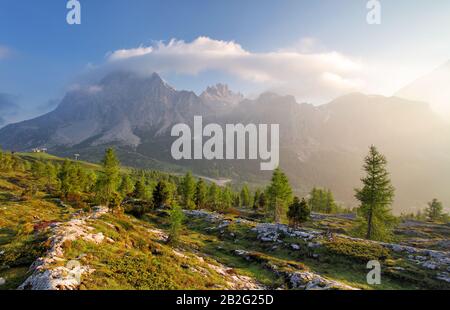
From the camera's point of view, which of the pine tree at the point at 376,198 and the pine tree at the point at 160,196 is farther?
the pine tree at the point at 160,196

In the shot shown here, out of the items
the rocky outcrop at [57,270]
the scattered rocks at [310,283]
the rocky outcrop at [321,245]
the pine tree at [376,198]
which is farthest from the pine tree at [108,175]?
the pine tree at [376,198]

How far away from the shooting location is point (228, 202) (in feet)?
387

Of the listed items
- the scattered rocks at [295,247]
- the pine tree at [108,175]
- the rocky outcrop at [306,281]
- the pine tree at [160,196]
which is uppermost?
the pine tree at [108,175]

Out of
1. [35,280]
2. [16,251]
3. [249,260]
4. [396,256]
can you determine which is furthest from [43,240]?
[396,256]

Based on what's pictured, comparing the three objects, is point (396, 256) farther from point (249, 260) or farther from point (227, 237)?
point (227, 237)

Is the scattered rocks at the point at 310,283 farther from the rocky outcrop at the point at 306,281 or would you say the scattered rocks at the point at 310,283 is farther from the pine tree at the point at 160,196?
the pine tree at the point at 160,196

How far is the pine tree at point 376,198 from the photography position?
151 feet

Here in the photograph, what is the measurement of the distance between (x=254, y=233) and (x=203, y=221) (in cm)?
1795

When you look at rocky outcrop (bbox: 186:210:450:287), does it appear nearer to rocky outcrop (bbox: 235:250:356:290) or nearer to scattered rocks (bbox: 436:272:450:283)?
scattered rocks (bbox: 436:272:450:283)

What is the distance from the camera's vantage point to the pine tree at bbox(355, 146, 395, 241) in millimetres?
45969

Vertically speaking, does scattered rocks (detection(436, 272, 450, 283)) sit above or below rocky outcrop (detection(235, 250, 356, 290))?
below

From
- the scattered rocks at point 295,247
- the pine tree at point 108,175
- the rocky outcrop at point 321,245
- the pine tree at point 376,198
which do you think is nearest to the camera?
the rocky outcrop at point 321,245

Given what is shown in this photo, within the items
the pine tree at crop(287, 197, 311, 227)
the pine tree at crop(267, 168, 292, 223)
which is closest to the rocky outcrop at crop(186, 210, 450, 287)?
the pine tree at crop(287, 197, 311, 227)
